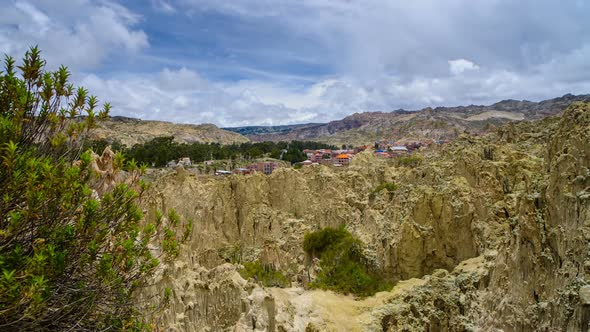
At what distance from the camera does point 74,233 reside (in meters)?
4.16

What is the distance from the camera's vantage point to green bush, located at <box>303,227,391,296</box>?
13.3 metres

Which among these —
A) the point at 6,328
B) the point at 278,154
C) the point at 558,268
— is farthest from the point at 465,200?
the point at 278,154

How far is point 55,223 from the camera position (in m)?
4.09

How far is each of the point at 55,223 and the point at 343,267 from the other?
1162cm

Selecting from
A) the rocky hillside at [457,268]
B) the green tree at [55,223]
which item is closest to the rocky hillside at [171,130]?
the rocky hillside at [457,268]

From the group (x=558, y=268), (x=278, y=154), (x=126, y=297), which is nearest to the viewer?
(x=126, y=297)

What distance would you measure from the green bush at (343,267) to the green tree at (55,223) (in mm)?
9113

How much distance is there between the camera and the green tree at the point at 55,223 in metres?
3.60

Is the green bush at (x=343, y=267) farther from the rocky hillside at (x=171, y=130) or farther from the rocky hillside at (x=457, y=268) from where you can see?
the rocky hillside at (x=171, y=130)

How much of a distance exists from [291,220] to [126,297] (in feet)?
83.8

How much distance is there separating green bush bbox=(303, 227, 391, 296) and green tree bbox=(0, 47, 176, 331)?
9.11 metres

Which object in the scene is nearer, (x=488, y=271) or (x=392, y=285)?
(x=488, y=271)

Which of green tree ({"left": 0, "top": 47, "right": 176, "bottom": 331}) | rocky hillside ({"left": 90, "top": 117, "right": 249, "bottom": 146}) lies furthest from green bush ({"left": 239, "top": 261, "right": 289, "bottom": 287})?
rocky hillside ({"left": 90, "top": 117, "right": 249, "bottom": 146})

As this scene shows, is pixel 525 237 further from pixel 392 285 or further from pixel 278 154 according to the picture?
pixel 278 154
